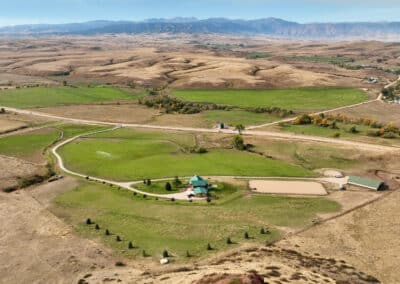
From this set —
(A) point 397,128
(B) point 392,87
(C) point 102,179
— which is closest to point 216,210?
(C) point 102,179

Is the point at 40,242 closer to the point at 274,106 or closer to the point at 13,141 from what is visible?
the point at 13,141

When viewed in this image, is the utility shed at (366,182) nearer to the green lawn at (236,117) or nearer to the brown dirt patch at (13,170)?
the green lawn at (236,117)

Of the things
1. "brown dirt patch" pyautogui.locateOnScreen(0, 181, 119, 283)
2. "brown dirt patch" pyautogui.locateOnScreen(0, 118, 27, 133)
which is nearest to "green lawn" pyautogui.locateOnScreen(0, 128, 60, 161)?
"brown dirt patch" pyautogui.locateOnScreen(0, 118, 27, 133)

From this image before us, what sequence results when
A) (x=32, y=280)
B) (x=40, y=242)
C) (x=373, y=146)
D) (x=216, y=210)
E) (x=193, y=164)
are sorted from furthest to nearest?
(x=373, y=146), (x=193, y=164), (x=216, y=210), (x=40, y=242), (x=32, y=280)

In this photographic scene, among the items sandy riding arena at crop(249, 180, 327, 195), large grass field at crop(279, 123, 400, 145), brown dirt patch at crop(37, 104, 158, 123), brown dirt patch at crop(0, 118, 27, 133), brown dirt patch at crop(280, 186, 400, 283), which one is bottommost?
brown dirt patch at crop(280, 186, 400, 283)

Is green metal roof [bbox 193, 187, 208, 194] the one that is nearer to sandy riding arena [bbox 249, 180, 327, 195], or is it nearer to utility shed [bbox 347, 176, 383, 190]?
sandy riding arena [bbox 249, 180, 327, 195]

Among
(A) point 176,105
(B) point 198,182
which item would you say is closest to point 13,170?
(B) point 198,182

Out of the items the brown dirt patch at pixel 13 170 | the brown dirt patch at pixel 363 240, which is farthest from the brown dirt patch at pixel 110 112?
the brown dirt patch at pixel 363 240
